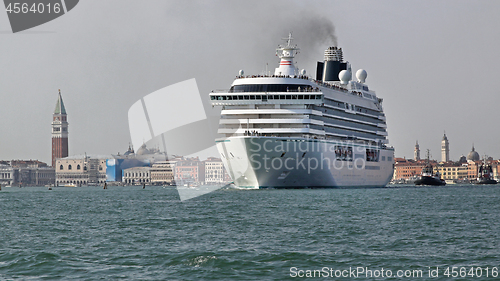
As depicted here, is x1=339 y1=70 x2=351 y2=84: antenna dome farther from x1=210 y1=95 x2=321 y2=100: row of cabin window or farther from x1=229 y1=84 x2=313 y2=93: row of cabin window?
x1=210 y1=95 x2=321 y2=100: row of cabin window

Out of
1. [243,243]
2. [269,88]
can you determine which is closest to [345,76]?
[269,88]

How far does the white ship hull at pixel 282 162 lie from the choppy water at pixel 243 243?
19.8 metres

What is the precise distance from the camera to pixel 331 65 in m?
96.1

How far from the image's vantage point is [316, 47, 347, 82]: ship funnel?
9562cm

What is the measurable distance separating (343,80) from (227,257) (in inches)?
2612

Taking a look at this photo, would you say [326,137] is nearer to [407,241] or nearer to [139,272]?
[407,241]

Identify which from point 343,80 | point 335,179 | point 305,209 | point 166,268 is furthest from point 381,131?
point 166,268

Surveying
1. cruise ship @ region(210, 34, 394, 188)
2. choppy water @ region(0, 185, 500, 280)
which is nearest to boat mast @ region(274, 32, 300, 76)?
cruise ship @ region(210, 34, 394, 188)

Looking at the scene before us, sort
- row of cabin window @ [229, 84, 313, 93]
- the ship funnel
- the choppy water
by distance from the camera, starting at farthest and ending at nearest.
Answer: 1. the ship funnel
2. row of cabin window @ [229, 84, 313, 93]
3. the choppy water

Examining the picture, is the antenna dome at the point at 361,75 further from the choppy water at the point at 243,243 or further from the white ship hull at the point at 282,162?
the choppy water at the point at 243,243

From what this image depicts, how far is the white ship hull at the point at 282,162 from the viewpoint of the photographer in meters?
65.2

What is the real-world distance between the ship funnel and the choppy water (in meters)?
51.4

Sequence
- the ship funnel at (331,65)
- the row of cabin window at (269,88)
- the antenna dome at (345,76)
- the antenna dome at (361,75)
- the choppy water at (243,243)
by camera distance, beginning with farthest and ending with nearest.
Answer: the antenna dome at (361,75) < the ship funnel at (331,65) < the antenna dome at (345,76) < the row of cabin window at (269,88) < the choppy water at (243,243)

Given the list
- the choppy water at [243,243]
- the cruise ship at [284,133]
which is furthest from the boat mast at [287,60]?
the choppy water at [243,243]
